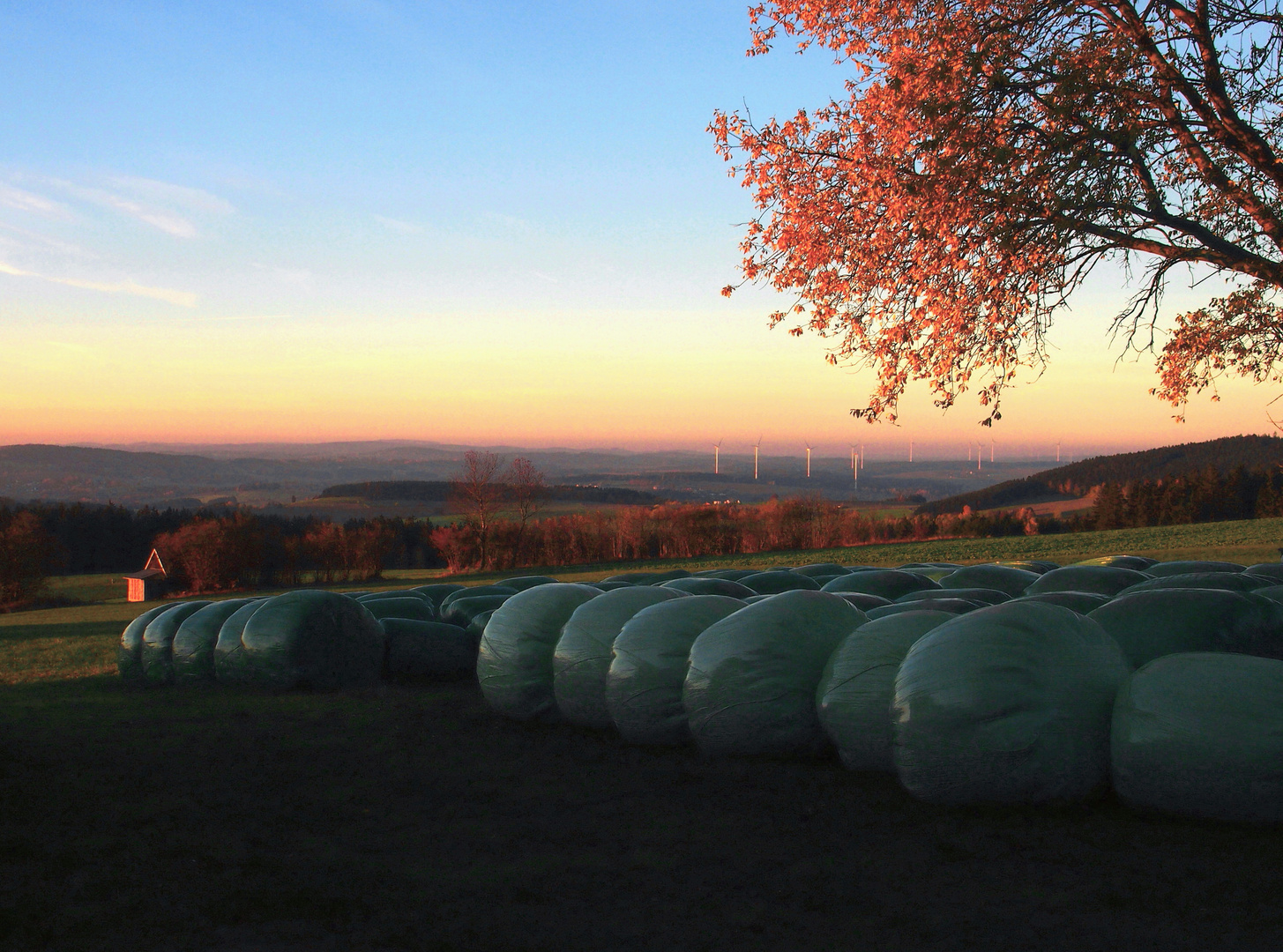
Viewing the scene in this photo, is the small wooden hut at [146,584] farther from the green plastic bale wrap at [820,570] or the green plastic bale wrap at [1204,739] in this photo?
the green plastic bale wrap at [1204,739]

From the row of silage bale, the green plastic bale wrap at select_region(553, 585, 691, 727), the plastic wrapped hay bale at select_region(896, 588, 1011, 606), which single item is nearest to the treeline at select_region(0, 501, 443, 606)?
the row of silage bale

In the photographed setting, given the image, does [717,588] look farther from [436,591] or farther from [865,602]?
[436,591]

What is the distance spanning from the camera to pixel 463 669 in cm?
1195

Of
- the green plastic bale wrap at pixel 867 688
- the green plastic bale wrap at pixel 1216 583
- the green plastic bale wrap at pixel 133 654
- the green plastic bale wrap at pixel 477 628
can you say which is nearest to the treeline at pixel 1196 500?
the green plastic bale wrap at pixel 1216 583

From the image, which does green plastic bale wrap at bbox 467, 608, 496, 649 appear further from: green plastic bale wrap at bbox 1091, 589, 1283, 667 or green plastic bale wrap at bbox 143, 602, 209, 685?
green plastic bale wrap at bbox 1091, 589, 1283, 667

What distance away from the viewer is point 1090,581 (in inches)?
401

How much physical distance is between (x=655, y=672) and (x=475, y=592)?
693 cm

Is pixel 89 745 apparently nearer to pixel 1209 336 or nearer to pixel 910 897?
pixel 910 897

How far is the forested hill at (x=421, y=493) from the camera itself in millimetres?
98562

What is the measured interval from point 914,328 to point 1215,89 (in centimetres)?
471

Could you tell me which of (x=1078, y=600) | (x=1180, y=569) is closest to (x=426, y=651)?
(x=1078, y=600)

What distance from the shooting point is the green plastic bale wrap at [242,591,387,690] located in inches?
430

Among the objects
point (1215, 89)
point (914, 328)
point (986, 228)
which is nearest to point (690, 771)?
point (914, 328)

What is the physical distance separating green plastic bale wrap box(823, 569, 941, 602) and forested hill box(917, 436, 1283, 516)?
248ft
